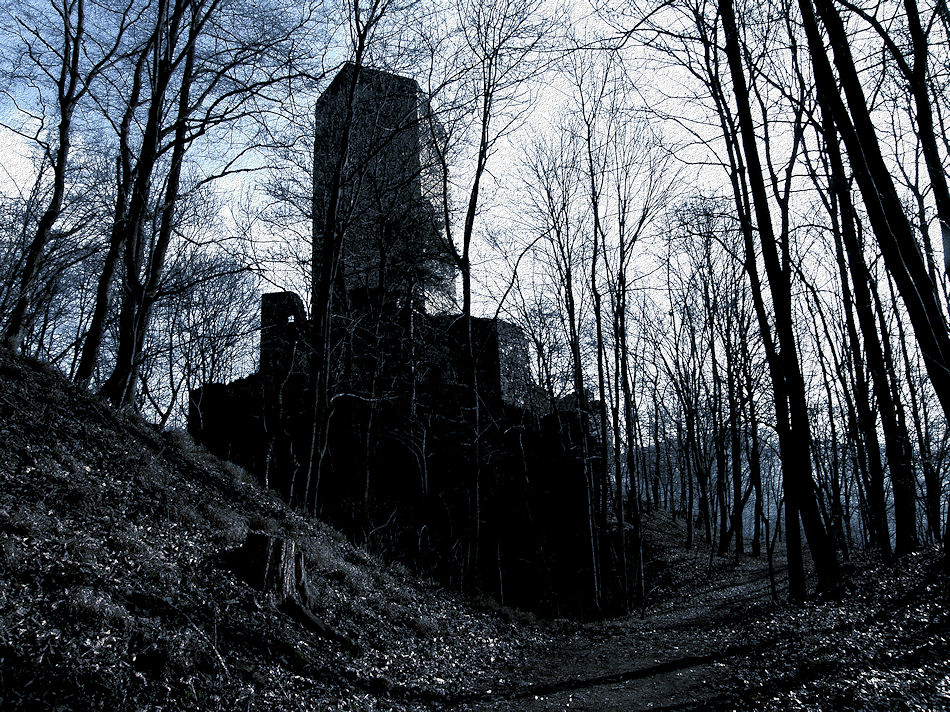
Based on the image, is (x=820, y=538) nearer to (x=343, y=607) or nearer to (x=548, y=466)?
(x=343, y=607)

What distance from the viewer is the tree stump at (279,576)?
5977mm

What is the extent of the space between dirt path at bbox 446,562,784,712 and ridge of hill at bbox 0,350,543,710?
501 millimetres

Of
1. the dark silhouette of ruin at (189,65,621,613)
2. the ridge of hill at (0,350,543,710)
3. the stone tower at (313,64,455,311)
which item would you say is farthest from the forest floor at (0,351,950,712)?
the dark silhouette of ruin at (189,65,621,613)

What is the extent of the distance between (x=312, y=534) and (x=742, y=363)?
645 inches

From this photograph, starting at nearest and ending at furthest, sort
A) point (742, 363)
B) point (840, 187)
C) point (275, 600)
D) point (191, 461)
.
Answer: point (275, 600) → point (191, 461) → point (840, 187) → point (742, 363)

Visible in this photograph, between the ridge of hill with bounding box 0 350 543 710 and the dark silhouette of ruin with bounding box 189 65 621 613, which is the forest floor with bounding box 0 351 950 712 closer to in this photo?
the ridge of hill with bounding box 0 350 543 710

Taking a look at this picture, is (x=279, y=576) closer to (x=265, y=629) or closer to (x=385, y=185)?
(x=265, y=629)

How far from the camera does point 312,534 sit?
33.1 feet

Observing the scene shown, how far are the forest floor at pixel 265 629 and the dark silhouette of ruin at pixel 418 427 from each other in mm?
8816

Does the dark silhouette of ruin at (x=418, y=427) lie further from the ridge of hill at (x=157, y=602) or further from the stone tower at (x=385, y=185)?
the ridge of hill at (x=157, y=602)

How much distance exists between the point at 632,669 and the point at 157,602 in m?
5.18

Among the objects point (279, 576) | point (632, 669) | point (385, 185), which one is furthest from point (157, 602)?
point (385, 185)

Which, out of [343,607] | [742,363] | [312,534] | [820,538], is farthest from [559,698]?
A: [742,363]

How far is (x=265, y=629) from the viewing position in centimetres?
528
